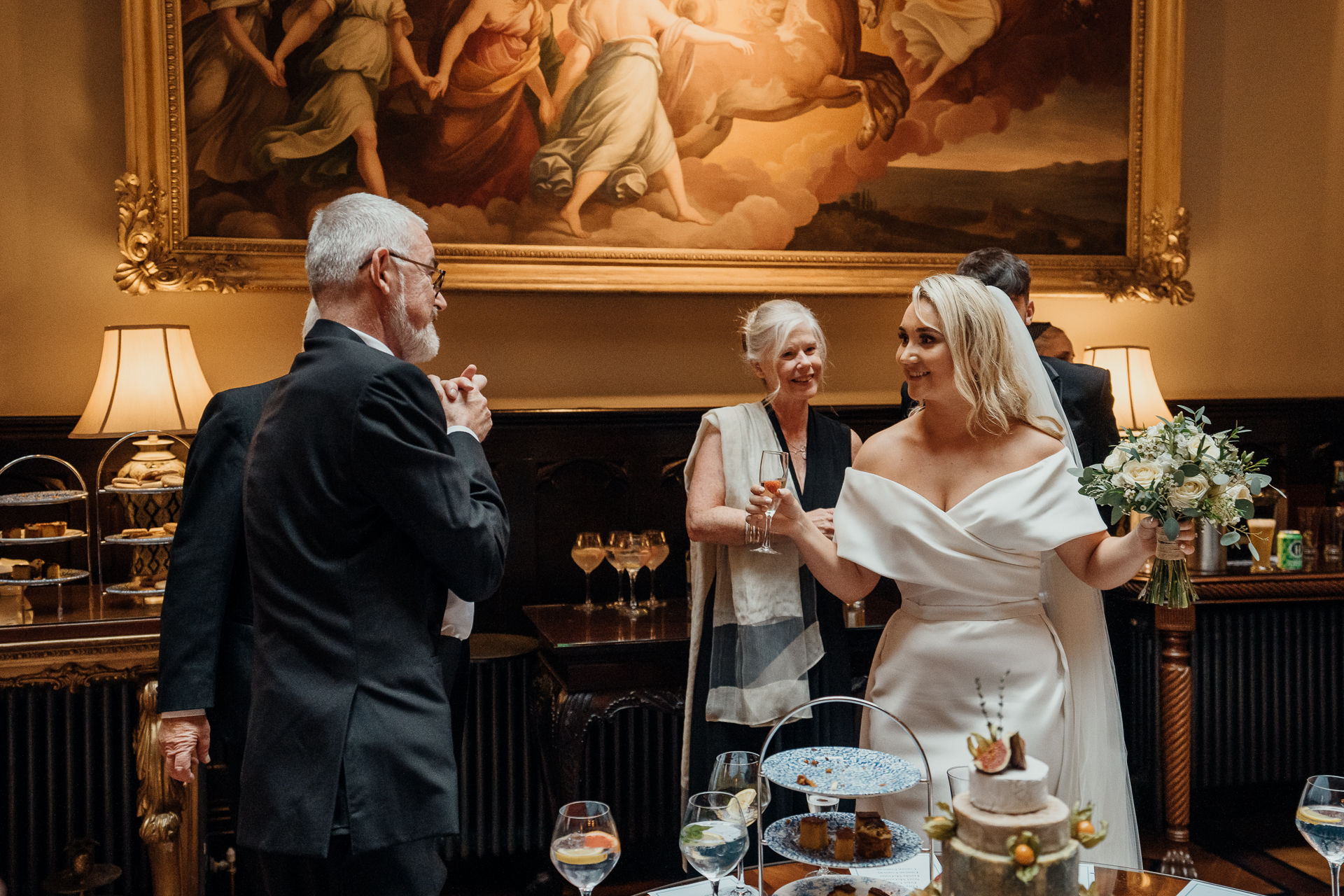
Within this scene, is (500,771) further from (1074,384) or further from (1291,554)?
(1291,554)

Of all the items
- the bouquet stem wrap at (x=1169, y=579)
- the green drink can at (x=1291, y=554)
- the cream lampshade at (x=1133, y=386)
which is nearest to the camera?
the bouquet stem wrap at (x=1169, y=579)

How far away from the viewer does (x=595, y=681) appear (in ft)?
11.0

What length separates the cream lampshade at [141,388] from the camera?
3.40 m

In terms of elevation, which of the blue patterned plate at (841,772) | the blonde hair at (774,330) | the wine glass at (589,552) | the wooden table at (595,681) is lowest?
the wooden table at (595,681)

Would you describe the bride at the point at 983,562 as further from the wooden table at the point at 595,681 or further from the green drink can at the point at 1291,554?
the green drink can at the point at 1291,554

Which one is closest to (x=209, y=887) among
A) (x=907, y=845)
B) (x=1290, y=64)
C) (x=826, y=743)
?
(x=826, y=743)

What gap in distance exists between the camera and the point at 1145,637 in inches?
161

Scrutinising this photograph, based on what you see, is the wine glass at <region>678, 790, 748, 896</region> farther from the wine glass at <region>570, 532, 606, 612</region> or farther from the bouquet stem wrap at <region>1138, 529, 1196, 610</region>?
the wine glass at <region>570, 532, 606, 612</region>

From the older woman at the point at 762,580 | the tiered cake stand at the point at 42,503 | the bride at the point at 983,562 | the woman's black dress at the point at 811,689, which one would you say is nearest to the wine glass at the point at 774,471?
the bride at the point at 983,562

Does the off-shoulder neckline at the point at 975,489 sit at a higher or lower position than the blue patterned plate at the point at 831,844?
higher

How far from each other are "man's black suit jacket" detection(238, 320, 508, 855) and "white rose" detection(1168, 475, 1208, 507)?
52.4 inches

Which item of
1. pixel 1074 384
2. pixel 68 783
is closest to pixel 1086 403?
pixel 1074 384

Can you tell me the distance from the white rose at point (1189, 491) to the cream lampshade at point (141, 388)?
2.78m

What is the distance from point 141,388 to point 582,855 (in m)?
2.50
